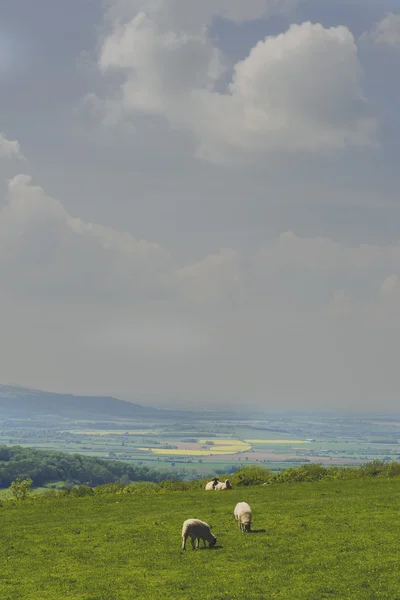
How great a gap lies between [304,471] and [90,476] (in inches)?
4495

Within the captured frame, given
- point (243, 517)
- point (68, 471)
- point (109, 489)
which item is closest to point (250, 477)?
point (109, 489)

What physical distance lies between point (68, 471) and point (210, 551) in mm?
136597

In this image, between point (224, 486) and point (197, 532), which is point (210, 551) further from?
point (224, 486)

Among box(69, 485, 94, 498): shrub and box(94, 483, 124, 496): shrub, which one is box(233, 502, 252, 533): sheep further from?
box(69, 485, 94, 498): shrub

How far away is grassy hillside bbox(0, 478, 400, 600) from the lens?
22844 millimetres

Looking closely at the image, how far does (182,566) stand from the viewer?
84.1 ft

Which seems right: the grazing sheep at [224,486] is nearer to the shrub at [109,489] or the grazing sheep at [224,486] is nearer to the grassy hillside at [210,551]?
the grassy hillside at [210,551]

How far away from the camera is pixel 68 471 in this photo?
15512cm

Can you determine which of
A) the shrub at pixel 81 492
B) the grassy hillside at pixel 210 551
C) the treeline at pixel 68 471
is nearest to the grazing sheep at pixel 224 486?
the grassy hillside at pixel 210 551

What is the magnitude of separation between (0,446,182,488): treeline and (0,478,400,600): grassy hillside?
11066 centimetres

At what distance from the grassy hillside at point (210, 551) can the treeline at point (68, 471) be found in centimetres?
11066

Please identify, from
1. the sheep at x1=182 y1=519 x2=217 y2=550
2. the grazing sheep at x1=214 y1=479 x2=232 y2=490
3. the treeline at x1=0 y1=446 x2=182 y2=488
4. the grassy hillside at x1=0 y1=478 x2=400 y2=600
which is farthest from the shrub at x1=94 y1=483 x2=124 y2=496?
the treeline at x1=0 y1=446 x2=182 y2=488

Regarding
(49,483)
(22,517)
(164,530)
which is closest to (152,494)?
(22,517)

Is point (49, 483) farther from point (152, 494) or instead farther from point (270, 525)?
point (270, 525)
